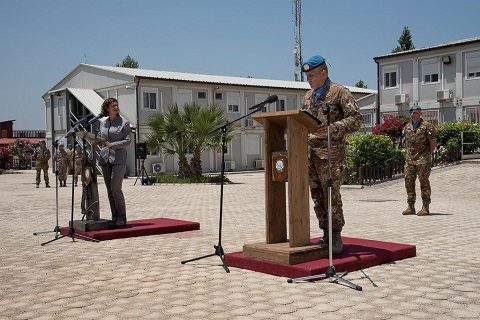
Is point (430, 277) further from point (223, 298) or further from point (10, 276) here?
point (10, 276)

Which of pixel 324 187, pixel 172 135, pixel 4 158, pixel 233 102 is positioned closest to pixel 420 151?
pixel 324 187

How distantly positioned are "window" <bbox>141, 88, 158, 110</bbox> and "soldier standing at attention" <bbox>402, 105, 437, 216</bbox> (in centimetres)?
2455

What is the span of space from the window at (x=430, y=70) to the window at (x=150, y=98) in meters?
16.0

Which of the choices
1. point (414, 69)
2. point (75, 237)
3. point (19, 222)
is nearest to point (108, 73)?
point (414, 69)

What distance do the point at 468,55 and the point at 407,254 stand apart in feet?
90.6

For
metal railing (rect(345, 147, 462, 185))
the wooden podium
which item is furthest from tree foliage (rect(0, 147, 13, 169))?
the wooden podium

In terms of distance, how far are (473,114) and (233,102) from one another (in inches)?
599

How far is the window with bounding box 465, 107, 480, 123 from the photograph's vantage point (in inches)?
1223

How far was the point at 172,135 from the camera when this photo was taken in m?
24.9

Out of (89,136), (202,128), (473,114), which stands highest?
(473,114)

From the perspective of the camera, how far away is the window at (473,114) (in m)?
31.1

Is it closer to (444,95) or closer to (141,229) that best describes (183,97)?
(444,95)

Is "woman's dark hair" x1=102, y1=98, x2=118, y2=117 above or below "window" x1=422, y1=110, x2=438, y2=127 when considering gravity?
below

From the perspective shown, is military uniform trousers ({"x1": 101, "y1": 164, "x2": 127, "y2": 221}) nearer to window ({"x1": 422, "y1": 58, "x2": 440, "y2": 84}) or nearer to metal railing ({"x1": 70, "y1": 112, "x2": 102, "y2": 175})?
metal railing ({"x1": 70, "y1": 112, "x2": 102, "y2": 175})
